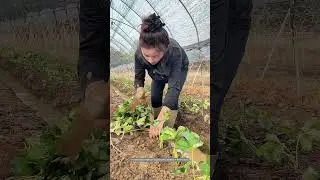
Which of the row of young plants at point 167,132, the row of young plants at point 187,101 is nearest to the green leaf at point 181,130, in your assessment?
the row of young plants at point 167,132

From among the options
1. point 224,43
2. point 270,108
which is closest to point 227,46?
point 224,43

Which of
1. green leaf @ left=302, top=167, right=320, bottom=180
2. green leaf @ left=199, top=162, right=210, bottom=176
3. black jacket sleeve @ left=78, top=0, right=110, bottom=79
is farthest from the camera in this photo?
green leaf @ left=199, top=162, right=210, bottom=176

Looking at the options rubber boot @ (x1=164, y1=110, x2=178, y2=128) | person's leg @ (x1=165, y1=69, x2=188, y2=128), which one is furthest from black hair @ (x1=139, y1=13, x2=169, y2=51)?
rubber boot @ (x1=164, y1=110, x2=178, y2=128)

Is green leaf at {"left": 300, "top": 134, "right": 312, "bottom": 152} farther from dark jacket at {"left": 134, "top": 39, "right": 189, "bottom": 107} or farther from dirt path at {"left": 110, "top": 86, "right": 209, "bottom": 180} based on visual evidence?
dark jacket at {"left": 134, "top": 39, "right": 189, "bottom": 107}

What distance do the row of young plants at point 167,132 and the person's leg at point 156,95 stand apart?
0.02 meters

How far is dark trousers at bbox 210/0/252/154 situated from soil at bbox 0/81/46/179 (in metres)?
0.58

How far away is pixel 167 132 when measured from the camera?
1.50 metres

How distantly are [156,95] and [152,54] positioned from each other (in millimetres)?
152

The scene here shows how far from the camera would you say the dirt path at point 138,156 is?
4.91 feet

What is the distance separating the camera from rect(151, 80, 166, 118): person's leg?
1.54 m

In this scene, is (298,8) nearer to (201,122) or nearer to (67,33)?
(201,122)

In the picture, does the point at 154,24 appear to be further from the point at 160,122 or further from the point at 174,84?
the point at 160,122

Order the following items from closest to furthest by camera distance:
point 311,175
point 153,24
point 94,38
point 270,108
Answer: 1. point 94,38
2. point 311,175
3. point 153,24
4. point 270,108

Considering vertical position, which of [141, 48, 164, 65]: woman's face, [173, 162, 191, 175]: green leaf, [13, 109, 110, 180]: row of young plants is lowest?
[173, 162, 191, 175]: green leaf
